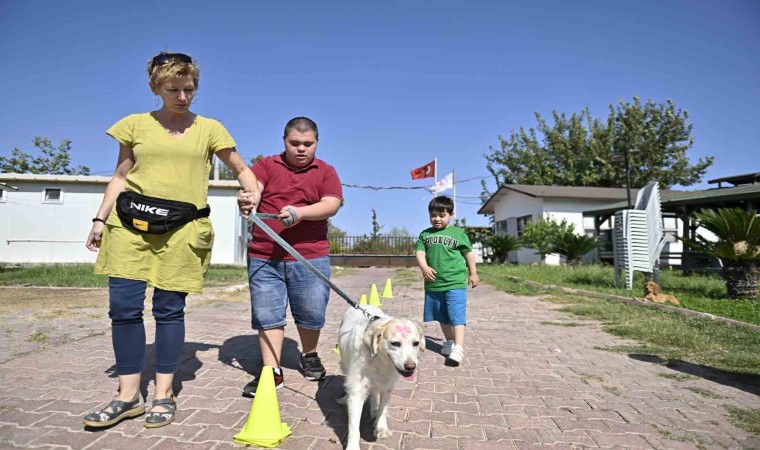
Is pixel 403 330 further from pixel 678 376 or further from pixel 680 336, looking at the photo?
pixel 680 336

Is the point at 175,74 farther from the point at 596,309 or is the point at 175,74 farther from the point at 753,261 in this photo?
the point at 753,261

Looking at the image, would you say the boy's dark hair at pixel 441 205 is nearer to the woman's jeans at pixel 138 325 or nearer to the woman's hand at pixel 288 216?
the woman's hand at pixel 288 216

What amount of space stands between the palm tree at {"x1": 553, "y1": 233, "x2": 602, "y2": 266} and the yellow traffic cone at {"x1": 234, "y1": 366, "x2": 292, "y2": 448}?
59.9 feet

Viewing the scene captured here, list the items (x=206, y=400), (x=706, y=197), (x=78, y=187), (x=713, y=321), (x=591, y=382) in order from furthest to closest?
(x=78, y=187)
(x=706, y=197)
(x=713, y=321)
(x=591, y=382)
(x=206, y=400)

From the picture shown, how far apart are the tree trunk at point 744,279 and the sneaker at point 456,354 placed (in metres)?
7.24

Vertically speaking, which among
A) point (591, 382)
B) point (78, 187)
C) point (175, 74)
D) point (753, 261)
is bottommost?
point (591, 382)

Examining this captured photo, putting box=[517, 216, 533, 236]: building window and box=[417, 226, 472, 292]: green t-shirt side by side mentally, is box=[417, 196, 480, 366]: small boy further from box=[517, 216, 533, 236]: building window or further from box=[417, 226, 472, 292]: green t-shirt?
box=[517, 216, 533, 236]: building window

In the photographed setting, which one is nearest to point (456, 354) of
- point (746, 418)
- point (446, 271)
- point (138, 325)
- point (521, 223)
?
point (446, 271)

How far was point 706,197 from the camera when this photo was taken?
53.3 feet

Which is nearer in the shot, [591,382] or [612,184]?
[591,382]

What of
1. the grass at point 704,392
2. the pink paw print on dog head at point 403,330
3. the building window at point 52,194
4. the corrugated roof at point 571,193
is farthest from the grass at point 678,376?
the building window at point 52,194

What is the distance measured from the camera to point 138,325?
284 cm

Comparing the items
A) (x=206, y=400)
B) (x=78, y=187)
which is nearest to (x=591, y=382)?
(x=206, y=400)

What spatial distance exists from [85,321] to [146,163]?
4.38 m
